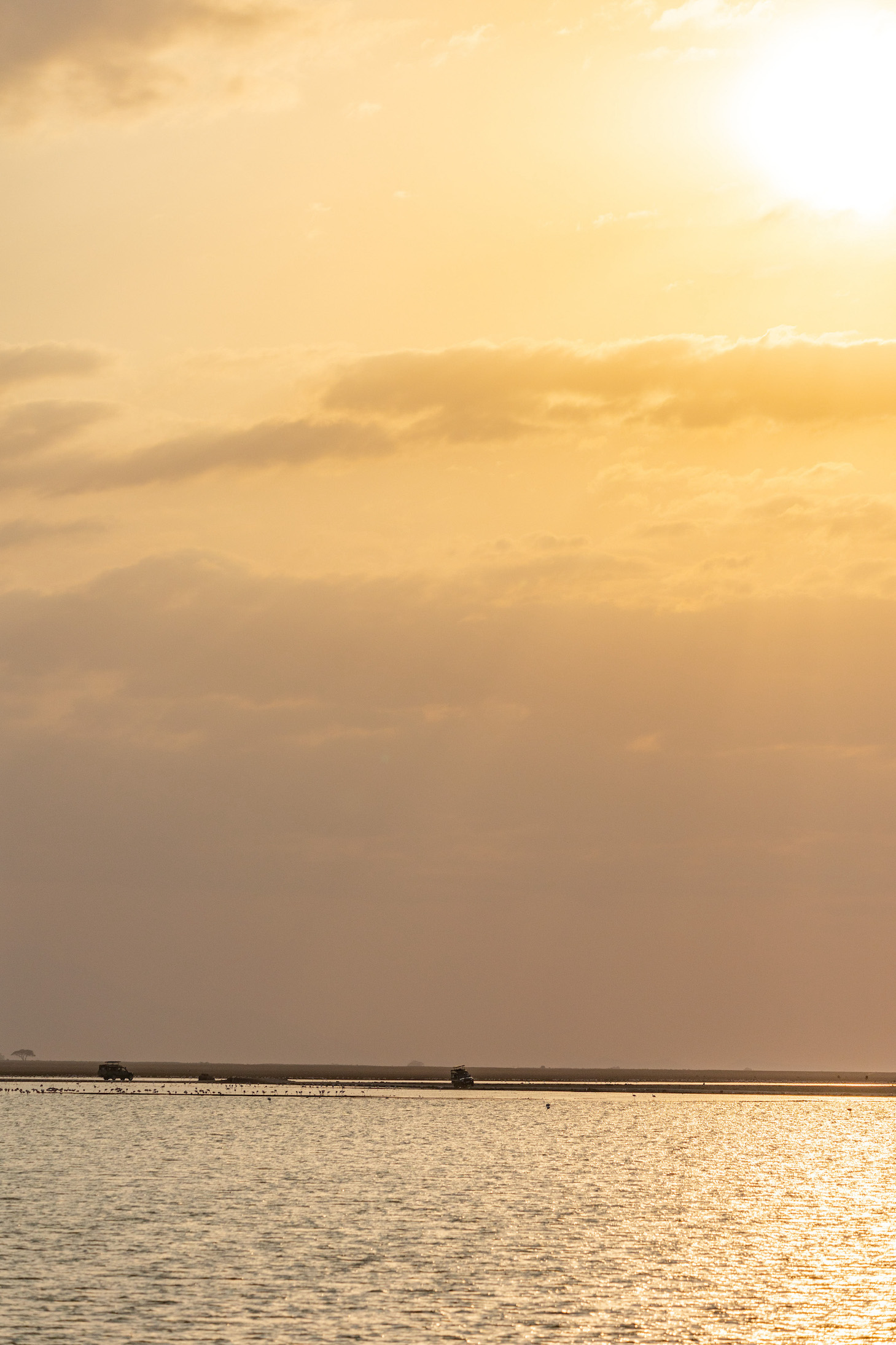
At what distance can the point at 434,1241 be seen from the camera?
7888 cm

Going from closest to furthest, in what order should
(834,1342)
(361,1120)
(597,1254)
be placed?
1. (834,1342)
2. (597,1254)
3. (361,1120)

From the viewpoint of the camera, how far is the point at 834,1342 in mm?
54812

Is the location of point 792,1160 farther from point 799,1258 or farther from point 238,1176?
point 799,1258

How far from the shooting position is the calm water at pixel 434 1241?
190 feet

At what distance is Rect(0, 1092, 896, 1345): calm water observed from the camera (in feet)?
190

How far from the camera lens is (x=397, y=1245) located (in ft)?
253

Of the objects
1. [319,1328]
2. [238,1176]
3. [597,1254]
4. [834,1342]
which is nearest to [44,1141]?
[238,1176]

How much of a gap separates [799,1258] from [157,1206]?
127 ft

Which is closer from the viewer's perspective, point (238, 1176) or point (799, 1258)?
point (799, 1258)

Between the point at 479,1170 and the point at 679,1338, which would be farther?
the point at 479,1170

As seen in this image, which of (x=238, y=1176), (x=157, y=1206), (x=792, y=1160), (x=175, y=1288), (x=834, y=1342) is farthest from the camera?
(x=792, y=1160)

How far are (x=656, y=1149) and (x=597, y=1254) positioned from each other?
260ft

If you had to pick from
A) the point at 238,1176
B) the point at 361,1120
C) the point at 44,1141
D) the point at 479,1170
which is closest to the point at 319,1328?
the point at 238,1176

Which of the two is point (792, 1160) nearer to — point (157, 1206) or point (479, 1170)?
point (479, 1170)
